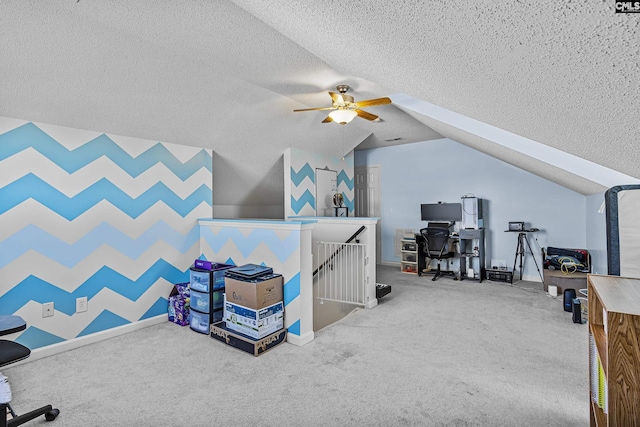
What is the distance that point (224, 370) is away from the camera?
2438 mm

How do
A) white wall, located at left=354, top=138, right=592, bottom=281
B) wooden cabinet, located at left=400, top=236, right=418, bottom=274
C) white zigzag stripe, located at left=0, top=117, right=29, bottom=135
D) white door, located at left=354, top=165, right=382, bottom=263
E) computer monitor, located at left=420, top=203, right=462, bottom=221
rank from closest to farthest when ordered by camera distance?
white zigzag stripe, located at left=0, top=117, right=29, bottom=135
white wall, located at left=354, top=138, right=592, bottom=281
computer monitor, located at left=420, top=203, right=462, bottom=221
wooden cabinet, located at left=400, top=236, right=418, bottom=274
white door, located at left=354, top=165, right=382, bottom=263

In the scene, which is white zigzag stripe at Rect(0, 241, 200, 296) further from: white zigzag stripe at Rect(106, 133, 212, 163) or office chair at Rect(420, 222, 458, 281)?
office chair at Rect(420, 222, 458, 281)

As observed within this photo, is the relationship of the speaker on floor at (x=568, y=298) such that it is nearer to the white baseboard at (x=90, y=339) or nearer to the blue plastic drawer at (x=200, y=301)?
the blue plastic drawer at (x=200, y=301)

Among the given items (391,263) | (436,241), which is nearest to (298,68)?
(436,241)

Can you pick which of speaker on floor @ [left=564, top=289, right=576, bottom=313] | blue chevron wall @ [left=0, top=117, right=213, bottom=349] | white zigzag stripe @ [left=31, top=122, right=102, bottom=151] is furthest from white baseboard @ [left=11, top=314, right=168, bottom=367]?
speaker on floor @ [left=564, top=289, right=576, bottom=313]

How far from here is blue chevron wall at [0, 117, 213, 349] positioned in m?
2.61

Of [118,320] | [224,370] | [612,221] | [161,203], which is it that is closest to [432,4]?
[612,221]

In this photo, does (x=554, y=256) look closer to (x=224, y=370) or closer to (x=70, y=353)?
(x=224, y=370)

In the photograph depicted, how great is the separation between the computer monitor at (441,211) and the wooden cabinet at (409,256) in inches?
21.9

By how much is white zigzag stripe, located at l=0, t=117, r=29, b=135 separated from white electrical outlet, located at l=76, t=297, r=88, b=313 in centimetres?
151

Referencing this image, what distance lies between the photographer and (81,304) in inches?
115

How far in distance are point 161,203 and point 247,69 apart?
170cm

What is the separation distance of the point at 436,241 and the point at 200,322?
3.86 metres

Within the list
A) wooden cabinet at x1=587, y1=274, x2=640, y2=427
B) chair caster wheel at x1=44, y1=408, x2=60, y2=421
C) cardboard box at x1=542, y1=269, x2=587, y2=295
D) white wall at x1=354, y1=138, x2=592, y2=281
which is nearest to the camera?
wooden cabinet at x1=587, y1=274, x2=640, y2=427
